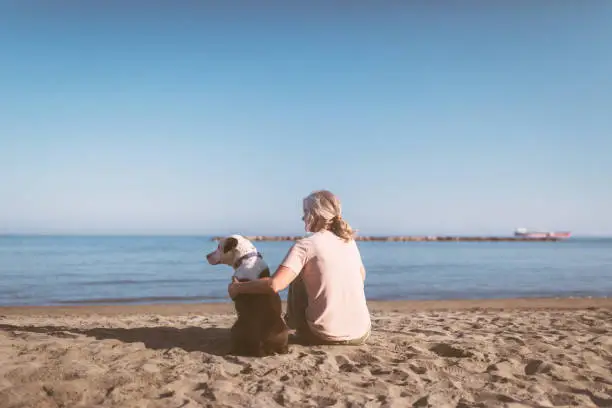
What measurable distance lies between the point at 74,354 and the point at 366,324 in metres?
2.63

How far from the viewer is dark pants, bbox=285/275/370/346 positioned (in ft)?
15.0

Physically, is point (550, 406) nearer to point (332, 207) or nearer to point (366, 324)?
point (366, 324)

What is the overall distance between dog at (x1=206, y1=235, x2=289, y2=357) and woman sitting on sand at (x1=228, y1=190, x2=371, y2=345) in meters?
0.13

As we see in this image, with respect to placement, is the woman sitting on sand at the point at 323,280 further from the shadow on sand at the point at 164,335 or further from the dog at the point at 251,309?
the shadow on sand at the point at 164,335

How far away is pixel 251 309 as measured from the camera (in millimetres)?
4266

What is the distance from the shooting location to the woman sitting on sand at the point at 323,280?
162 inches

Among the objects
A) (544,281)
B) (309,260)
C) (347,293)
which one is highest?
(309,260)

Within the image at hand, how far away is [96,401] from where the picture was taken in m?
3.33

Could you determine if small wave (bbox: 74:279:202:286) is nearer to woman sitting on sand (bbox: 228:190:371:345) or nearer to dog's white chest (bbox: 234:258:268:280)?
woman sitting on sand (bbox: 228:190:371:345)

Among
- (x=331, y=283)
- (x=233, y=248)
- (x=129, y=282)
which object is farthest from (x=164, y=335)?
(x=129, y=282)

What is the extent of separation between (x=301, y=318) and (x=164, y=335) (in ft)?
5.58

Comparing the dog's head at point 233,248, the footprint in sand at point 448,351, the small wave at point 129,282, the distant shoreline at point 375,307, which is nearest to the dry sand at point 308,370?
the footprint in sand at point 448,351

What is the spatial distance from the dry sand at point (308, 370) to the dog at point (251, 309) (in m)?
0.13

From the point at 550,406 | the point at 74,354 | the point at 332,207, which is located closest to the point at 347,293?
the point at 332,207
